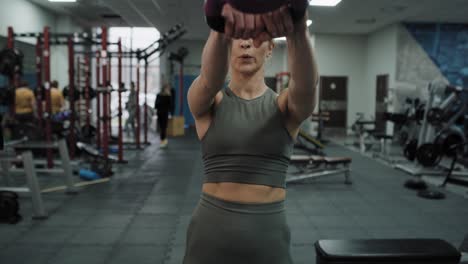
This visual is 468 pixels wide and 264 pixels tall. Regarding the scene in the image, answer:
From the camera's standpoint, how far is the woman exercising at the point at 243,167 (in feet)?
3.61

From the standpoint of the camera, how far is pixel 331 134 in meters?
11.8

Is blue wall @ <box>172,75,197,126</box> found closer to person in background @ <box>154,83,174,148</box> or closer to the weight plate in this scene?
person in background @ <box>154,83,174,148</box>

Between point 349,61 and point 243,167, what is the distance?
11.2 m

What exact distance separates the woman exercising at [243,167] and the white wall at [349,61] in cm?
1073

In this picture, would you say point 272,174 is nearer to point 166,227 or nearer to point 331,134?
point 166,227

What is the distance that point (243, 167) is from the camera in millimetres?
1111

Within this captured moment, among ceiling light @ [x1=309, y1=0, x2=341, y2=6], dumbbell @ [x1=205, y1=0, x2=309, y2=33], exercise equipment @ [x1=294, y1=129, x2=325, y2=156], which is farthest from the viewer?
ceiling light @ [x1=309, y1=0, x2=341, y2=6]

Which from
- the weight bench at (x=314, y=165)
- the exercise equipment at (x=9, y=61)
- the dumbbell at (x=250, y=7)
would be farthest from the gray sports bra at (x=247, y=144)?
the exercise equipment at (x=9, y=61)

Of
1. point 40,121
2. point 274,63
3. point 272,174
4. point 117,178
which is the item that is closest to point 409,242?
point 272,174

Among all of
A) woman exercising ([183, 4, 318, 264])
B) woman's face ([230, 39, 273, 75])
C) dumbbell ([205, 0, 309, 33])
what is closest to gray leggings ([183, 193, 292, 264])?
woman exercising ([183, 4, 318, 264])

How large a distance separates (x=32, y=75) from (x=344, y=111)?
25.9 ft

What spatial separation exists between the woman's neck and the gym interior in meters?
0.16

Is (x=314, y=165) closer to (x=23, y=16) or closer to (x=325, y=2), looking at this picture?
(x=325, y=2)

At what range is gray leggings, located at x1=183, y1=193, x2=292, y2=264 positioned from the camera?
112cm
